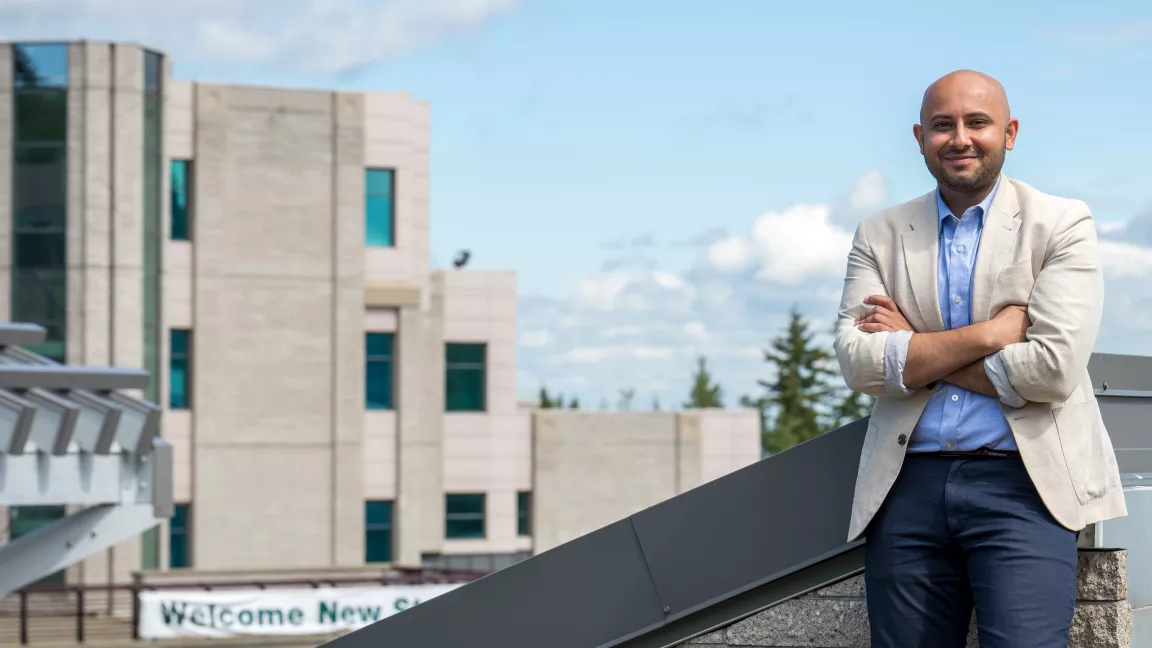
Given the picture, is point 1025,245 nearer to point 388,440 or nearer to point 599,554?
point 599,554

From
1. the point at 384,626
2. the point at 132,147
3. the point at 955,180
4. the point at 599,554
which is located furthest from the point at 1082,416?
the point at 132,147

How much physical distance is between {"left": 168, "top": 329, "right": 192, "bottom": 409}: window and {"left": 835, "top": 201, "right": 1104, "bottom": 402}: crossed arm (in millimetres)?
35921

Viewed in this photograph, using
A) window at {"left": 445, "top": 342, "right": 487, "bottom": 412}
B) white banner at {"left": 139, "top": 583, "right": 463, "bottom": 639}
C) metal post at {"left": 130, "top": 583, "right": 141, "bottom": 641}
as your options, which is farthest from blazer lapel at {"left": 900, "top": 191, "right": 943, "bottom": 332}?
window at {"left": 445, "top": 342, "right": 487, "bottom": 412}

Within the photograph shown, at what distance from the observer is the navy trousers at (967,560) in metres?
3.73

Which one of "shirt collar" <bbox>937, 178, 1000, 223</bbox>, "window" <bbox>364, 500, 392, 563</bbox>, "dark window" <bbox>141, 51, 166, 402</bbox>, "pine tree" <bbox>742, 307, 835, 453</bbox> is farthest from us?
"pine tree" <bbox>742, 307, 835, 453</bbox>

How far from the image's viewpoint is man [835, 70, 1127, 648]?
375cm

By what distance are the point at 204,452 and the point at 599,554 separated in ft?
113

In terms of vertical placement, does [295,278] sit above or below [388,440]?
above

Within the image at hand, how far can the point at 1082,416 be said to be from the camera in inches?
153

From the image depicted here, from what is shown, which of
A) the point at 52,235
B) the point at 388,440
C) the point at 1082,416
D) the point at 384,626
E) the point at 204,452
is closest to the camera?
the point at 1082,416

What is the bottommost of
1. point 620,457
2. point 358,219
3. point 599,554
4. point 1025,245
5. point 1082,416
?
point 620,457

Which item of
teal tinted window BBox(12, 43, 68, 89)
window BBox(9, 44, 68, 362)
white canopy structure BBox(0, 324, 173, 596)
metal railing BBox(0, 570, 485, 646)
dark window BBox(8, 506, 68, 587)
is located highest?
teal tinted window BBox(12, 43, 68, 89)

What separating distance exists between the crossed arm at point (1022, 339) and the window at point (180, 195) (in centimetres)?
3605

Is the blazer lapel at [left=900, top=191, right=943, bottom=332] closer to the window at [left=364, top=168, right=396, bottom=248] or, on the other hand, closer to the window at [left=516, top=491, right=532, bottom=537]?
the window at [left=364, top=168, right=396, bottom=248]
